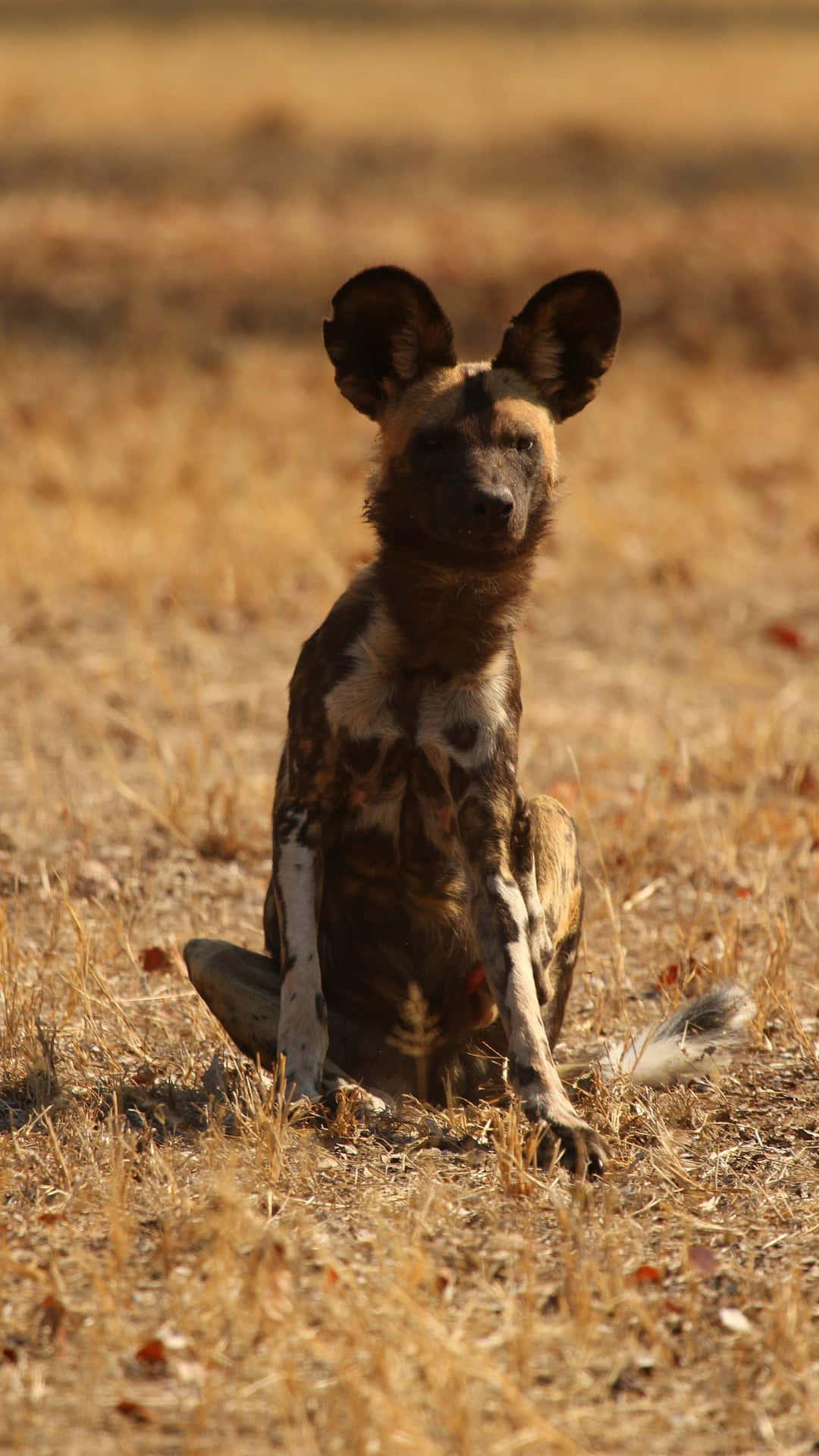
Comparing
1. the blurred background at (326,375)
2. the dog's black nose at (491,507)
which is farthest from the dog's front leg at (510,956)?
the blurred background at (326,375)

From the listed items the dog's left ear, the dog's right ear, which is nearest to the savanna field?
the dog's right ear

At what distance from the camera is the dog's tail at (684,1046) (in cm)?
372

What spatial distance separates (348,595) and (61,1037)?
1187mm

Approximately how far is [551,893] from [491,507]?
892mm

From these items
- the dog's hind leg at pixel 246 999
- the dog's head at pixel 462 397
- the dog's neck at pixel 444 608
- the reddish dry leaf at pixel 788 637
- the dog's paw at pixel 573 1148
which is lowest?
the dog's paw at pixel 573 1148

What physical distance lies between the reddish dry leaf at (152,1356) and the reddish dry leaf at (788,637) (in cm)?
569

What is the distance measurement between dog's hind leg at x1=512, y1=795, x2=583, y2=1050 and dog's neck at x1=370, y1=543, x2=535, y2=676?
331mm

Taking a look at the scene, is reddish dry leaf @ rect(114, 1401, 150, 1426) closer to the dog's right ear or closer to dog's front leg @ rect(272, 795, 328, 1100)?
dog's front leg @ rect(272, 795, 328, 1100)

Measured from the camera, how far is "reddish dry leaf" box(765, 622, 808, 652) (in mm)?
7711

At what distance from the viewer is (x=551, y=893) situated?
377 cm

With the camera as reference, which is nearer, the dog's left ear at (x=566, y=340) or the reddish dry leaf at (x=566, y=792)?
the dog's left ear at (x=566, y=340)

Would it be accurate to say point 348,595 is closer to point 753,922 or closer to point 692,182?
point 753,922

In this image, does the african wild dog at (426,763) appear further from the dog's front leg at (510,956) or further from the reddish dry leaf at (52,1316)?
the reddish dry leaf at (52,1316)

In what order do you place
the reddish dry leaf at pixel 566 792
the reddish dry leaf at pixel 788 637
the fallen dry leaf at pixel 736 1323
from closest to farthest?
1. the fallen dry leaf at pixel 736 1323
2. the reddish dry leaf at pixel 566 792
3. the reddish dry leaf at pixel 788 637
